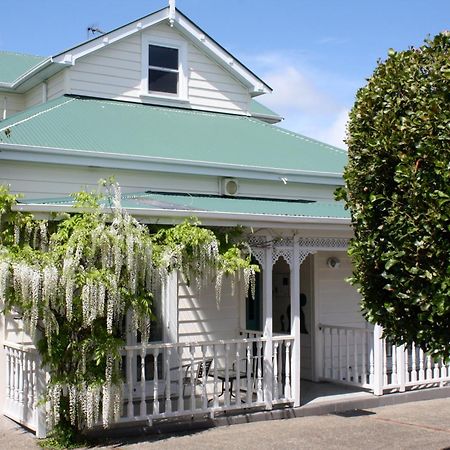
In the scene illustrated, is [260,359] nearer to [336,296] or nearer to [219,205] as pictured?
[219,205]

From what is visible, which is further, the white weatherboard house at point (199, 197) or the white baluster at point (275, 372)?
the white baluster at point (275, 372)

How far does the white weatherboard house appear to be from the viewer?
10.7 meters

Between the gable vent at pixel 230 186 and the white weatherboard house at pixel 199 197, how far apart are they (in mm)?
30

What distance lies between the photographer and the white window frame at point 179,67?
15.2 meters

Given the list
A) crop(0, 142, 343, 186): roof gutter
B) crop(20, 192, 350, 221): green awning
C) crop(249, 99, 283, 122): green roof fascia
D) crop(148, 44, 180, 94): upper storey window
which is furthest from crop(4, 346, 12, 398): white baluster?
crop(249, 99, 283, 122): green roof fascia

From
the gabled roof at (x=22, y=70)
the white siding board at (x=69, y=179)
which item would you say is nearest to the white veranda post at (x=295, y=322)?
the white siding board at (x=69, y=179)

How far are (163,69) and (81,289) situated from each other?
25.1ft

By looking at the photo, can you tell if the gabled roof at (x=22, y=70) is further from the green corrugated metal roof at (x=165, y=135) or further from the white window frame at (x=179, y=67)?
the white window frame at (x=179, y=67)

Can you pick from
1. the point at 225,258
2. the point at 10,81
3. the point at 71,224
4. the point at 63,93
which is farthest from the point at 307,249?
the point at 10,81

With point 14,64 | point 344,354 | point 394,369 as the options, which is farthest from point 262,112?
point 394,369

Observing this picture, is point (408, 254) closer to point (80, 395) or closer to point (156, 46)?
point (80, 395)

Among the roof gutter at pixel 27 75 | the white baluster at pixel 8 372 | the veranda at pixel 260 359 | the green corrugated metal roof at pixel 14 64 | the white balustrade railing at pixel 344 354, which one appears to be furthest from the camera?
the green corrugated metal roof at pixel 14 64

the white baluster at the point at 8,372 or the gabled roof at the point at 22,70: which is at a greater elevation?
the gabled roof at the point at 22,70

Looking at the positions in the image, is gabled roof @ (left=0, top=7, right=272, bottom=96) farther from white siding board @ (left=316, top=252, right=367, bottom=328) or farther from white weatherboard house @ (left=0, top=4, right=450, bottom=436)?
white siding board @ (left=316, top=252, right=367, bottom=328)
